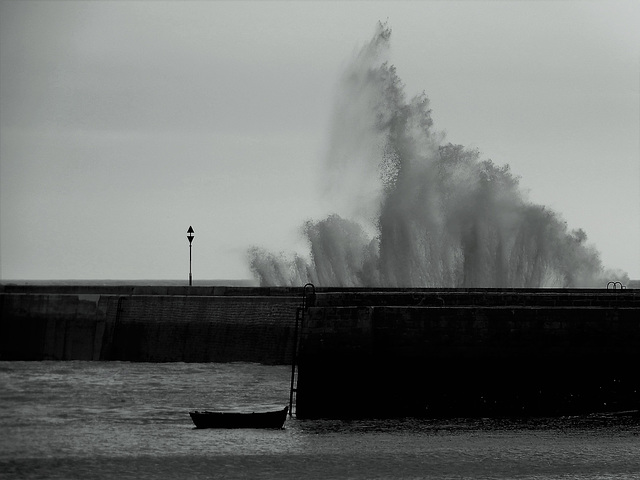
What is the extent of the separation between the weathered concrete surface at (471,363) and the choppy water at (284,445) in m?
0.45

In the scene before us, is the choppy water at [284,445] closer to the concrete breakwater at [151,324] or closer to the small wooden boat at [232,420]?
A: the small wooden boat at [232,420]

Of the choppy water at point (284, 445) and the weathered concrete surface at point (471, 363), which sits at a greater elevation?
the weathered concrete surface at point (471, 363)

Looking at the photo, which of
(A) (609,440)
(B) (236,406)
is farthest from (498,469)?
(B) (236,406)

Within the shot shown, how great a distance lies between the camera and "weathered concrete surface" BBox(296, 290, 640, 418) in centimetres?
2138

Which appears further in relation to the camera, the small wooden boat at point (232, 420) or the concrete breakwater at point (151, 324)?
the concrete breakwater at point (151, 324)

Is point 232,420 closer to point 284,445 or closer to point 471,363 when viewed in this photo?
point 284,445

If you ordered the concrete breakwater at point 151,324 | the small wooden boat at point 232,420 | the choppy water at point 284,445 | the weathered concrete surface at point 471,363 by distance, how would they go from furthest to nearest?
the concrete breakwater at point 151,324 < the weathered concrete surface at point 471,363 < the small wooden boat at point 232,420 < the choppy water at point 284,445

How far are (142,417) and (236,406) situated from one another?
1906 mm

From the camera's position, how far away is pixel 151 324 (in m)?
30.7

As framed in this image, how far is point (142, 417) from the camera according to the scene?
917 inches

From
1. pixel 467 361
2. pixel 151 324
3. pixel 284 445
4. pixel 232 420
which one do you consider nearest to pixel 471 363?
pixel 467 361

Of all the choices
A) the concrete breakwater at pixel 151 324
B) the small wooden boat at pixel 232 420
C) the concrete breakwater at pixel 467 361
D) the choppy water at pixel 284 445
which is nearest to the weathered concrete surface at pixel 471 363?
the concrete breakwater at pixel 467 361

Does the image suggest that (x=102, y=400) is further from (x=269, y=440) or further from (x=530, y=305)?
(x=530, y=305)

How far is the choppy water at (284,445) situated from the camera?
57.8 ft
